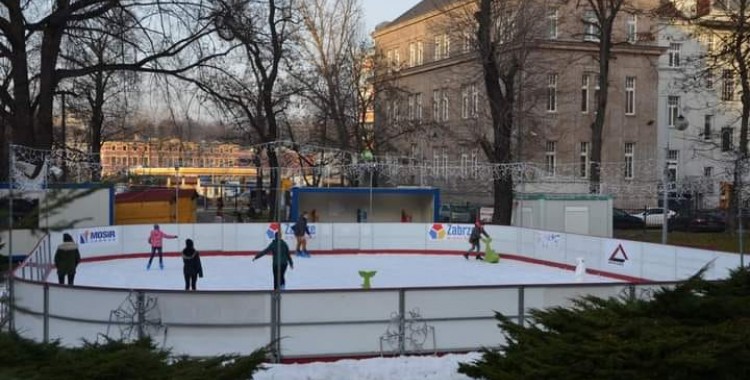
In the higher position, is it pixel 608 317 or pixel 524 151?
pixel 524 151

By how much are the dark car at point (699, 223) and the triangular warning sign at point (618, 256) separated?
18632 mm

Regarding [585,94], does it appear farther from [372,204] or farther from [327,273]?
[327,273]

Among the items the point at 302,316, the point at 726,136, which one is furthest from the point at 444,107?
the point at 302,316

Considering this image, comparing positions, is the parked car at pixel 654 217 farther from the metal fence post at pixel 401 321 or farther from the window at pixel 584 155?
the metal fence post at pixel 401 321

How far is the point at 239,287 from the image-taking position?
68.5 ft

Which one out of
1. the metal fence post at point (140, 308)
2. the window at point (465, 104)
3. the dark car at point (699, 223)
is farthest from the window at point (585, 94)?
the metal fence post at point (140, 308)

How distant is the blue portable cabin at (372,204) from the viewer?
3694 cm

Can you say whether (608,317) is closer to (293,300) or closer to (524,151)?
(293,300)

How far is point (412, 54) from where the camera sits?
2438 inches

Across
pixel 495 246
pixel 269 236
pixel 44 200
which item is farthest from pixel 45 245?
pixel 44 200

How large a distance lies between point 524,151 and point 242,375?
42744 mm

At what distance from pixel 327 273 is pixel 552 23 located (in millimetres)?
28520

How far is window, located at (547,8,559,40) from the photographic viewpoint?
42.3 metres

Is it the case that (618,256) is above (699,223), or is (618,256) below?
below
